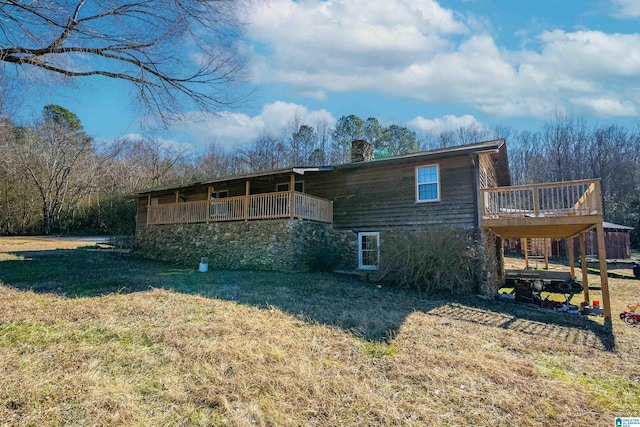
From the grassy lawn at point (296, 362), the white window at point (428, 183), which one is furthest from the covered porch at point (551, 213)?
the grassy lawn at point (296, 362)

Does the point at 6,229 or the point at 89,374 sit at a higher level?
the point at 6,229

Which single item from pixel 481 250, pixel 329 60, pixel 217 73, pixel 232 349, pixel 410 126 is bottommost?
pixel 232 349

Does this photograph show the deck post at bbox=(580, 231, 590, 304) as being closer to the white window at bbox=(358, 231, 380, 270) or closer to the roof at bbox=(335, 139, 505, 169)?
the roof at bbox=(335, 139, 505, 169)

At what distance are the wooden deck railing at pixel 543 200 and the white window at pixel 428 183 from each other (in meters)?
1.53

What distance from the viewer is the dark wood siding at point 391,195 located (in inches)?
437

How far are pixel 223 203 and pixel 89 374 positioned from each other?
11317mm

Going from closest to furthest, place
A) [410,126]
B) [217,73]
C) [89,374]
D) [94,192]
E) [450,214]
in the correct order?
[89,374] → [217,73] → [450,214] → [94,192] → [410,126]

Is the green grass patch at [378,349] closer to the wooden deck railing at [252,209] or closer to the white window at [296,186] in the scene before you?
the wooden deck railing at [252,209]

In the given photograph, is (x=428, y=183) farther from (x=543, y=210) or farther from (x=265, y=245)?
(x=265, y=245)

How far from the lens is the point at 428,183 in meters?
11.9

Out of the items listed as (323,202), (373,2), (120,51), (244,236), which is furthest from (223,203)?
(373,2)

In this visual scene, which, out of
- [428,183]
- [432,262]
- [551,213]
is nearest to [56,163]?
[428,183]

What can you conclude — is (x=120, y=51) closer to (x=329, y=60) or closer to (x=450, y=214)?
(x=329, y=60)

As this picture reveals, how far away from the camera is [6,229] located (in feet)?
91.3
